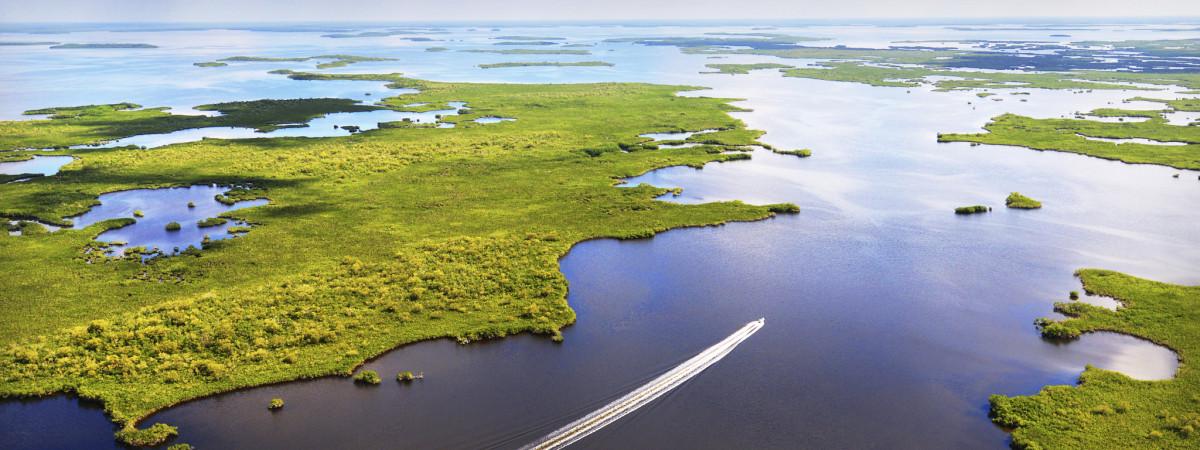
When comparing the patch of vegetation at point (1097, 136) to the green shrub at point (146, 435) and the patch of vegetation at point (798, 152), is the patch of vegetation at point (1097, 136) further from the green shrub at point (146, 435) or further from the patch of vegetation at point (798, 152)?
the green shrub at point (146, 435)

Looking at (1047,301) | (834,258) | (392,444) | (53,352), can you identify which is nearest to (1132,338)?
(1047,301)

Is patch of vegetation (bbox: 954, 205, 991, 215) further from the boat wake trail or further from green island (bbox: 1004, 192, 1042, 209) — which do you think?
the boat wake trail

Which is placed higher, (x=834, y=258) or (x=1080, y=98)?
(x=1080, y=98)

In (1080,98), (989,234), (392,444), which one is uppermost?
(1080,98)

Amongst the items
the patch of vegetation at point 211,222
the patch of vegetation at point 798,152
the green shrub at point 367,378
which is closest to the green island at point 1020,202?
the patch of vegetation at point 798,152

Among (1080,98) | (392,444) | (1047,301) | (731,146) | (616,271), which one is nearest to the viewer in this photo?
(392,444)

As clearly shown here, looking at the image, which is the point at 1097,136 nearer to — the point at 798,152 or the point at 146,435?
the point at 798,152

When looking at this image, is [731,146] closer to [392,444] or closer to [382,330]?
[382,330]

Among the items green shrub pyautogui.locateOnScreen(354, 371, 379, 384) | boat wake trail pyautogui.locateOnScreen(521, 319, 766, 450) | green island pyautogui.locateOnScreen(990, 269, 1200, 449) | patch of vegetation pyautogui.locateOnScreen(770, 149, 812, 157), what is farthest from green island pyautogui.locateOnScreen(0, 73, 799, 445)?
green island pyautogui.locateOnScreen(990, 269, 1200, 449)
